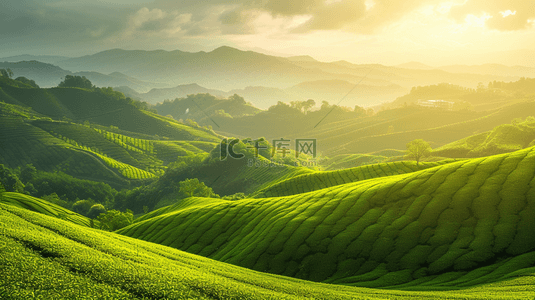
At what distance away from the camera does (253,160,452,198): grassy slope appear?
292ft

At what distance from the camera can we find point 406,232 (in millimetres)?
28703

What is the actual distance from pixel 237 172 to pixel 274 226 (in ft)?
450

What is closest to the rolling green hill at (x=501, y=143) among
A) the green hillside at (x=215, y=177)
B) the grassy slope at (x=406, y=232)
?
the green hillside at (x=215, y=177)

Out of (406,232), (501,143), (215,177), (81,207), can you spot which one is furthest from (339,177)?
(501,143)

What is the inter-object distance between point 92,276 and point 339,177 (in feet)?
284

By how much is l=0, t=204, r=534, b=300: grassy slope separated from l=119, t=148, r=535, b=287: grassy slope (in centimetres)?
663

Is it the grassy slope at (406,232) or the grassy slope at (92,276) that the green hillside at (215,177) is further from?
the grassy slope at (92,276)

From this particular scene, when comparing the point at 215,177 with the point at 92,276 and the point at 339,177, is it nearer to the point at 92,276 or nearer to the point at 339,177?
the point at 339,177

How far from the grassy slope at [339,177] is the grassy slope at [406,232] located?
171 ft

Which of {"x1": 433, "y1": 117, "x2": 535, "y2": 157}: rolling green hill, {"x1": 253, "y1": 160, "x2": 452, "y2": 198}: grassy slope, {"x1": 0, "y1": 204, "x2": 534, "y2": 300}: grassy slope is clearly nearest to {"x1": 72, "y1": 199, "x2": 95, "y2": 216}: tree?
{"x1": 253, "y1": 160, "x2": 452, "y2": 198}: grassy slope

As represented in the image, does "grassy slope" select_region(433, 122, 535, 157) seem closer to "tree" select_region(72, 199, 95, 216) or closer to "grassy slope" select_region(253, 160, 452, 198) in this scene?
"grassy slope" select_region(253, 160, 452, 198)

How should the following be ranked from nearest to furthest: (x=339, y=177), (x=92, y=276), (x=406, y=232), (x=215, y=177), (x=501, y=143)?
(x=92, y=276) → (x=406, y=232) → (x=339, y=177) → (x=501, y=143) → (x=215, y=177)

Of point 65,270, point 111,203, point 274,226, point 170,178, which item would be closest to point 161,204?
→ point 170,178

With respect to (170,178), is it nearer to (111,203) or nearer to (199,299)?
(111,203)
